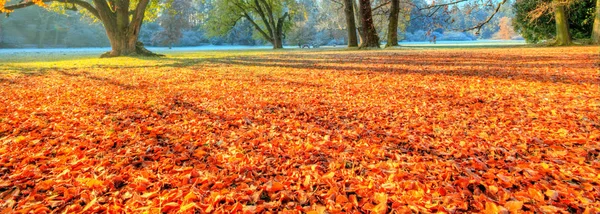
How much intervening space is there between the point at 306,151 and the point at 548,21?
20200 millimetres

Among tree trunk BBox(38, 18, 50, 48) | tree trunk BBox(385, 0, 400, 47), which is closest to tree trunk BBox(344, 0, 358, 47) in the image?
tree trunk BBox(385, 0, 400, 47)

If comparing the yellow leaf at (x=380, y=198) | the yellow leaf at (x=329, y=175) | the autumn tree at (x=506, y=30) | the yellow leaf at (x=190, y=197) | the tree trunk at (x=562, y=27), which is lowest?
the yellow leaf at (x=380, y=198)

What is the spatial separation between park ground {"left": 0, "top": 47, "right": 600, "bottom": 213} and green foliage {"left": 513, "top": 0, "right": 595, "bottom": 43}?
48.2 ft

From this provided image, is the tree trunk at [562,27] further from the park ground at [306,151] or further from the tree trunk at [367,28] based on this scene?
the park ground at [306,151]

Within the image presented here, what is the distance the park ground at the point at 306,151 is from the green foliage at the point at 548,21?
48.2ft

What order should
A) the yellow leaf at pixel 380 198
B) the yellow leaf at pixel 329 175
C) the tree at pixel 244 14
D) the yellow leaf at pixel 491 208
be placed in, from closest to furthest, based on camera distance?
the yellow leaf at pixel 491 208 → the yellow leaf at pixel 380 198 → the yellow leaf at pixel 329 175 → the tree at pixel 244 14

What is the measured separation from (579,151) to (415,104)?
6.71ft

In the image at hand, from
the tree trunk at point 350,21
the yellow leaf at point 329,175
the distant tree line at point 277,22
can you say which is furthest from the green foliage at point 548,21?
the yellow leaf at point 329,175

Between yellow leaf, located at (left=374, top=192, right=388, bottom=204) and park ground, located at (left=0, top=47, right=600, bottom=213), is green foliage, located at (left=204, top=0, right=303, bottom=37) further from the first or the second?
yellow leaf, located at (left=374, top=192, right=388, bottom=204)

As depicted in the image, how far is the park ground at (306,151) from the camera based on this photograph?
1970 mm

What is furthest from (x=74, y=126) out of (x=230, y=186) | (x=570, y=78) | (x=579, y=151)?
(x=570, y=78)

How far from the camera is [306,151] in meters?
2.78

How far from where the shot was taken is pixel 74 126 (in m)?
3.52

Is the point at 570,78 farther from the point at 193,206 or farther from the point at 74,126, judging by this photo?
the point at 74,126
